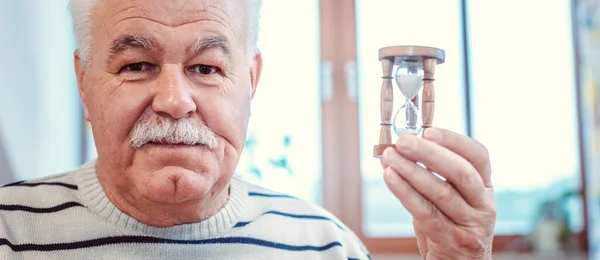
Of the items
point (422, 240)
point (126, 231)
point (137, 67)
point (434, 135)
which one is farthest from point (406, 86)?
point (126, 231)

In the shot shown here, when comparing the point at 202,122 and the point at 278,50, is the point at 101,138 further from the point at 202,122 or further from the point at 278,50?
the point at 278,50

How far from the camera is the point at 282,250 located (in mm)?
1447

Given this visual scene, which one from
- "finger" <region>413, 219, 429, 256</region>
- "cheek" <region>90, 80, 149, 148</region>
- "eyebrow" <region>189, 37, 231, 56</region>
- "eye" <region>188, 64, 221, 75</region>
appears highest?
"eyebrow" <region>189, 37, 231, 56</region>

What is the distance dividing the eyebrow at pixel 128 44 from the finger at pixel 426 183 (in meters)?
0.54

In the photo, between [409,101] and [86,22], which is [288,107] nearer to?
[86,22]

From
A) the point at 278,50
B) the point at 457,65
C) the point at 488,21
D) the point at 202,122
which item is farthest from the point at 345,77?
the point at 202,122

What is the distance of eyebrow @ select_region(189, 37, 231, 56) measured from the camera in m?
1.26

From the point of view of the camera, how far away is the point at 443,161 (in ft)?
3.31

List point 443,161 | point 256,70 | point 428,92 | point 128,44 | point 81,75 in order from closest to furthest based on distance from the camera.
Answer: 1. point 443,161
2. point 428,92
3. point 128,44
4. point 81,75
5. point 256,70

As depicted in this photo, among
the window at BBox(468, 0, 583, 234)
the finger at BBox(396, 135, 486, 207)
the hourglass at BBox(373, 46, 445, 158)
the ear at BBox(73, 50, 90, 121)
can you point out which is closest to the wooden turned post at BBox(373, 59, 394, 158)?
the hourglass at BBox(373, 46, 445, 158)

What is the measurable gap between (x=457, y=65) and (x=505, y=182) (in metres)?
0.68

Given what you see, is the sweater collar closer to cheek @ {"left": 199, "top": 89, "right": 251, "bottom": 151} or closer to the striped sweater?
the striped sweater

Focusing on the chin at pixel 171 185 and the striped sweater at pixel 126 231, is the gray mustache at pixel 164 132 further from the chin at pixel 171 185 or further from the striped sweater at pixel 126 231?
the striped sweater at pixel 126 231

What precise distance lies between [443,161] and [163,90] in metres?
0.57
